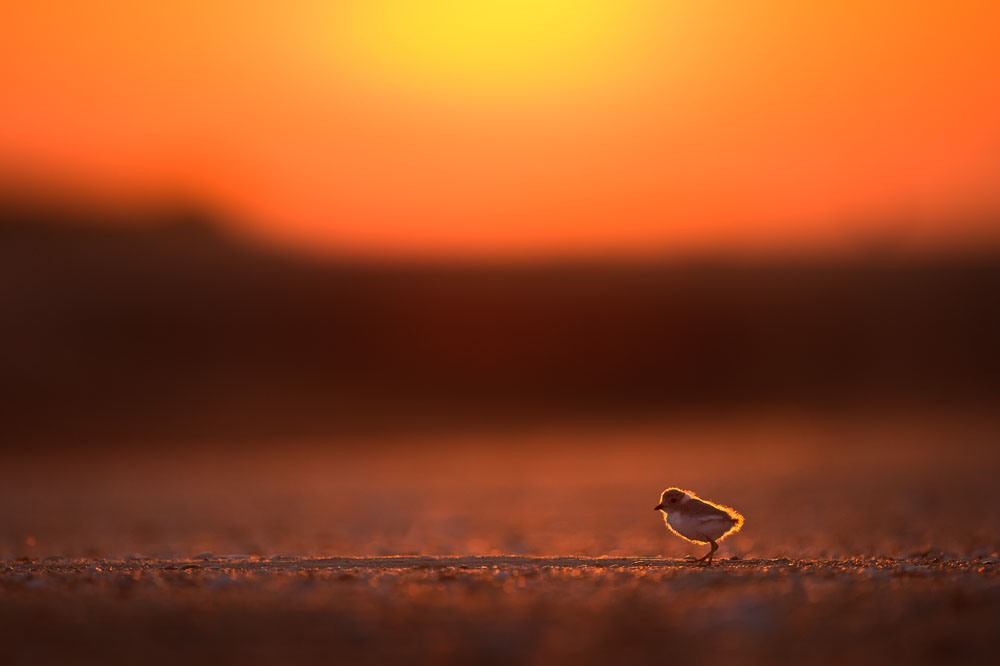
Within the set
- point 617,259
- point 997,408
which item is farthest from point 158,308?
point 997,408

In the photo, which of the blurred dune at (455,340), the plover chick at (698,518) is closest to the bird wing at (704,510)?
the plover chick at (698,518)

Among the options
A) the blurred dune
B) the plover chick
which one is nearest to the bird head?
the plover chick

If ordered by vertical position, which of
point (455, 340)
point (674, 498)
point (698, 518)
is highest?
point (455, 340)

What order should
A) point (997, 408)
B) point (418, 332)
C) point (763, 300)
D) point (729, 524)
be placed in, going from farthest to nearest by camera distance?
point (763, 300) < point (418, 332) < point (997, 408) < point (729, 524)

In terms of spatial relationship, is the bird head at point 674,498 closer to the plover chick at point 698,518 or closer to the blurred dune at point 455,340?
the plover chick at point 698,518

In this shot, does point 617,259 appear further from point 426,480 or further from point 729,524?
point 729,524

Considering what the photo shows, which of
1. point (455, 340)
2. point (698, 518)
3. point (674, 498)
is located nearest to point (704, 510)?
point (698, 518)

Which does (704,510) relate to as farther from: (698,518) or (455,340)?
(455,340)
